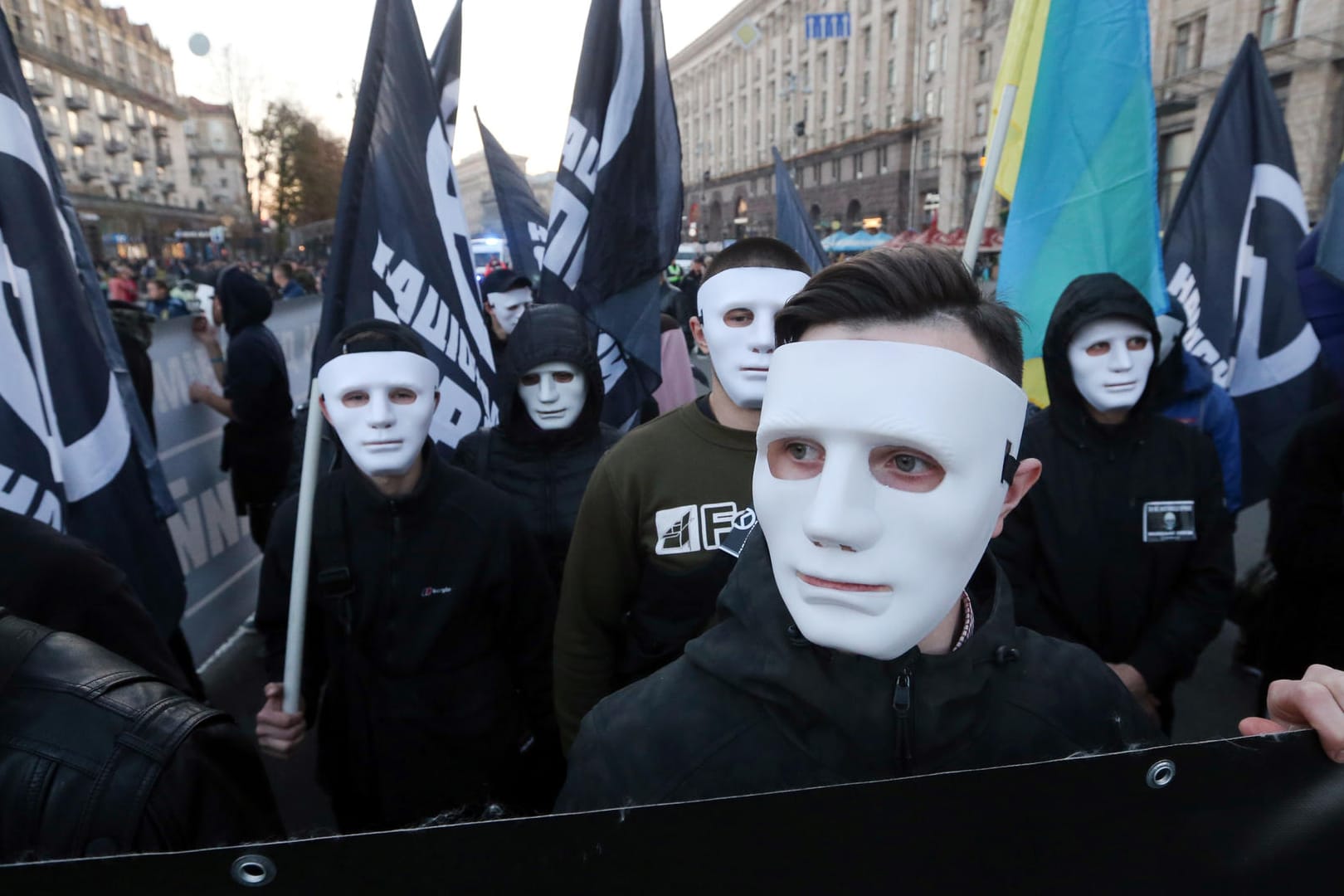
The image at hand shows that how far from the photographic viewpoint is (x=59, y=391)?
7.94ft

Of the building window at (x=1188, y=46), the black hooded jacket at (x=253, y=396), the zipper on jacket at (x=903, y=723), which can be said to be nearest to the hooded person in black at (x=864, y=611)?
the zipper on jacket at (x=903, y=723)

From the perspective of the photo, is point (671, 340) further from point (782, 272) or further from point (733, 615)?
point (733, 615)

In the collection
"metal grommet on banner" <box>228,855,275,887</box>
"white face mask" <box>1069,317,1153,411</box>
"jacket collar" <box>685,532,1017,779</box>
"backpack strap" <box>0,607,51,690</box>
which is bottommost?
"jacket collar" <box>685,532,1017,779</box>

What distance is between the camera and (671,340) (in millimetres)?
5621

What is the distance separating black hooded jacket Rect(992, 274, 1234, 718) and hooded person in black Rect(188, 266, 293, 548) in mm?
4069

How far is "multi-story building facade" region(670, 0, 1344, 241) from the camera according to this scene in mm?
22984

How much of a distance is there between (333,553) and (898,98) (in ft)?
166

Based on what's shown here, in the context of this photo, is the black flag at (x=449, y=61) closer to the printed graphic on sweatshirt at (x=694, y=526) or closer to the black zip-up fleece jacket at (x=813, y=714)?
the printed graphic on sweatshirt at (x=694, y=526)

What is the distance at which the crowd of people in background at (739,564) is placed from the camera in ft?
3.58

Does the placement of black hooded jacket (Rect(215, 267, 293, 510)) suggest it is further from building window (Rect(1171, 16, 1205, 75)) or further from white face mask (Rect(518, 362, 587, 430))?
building window (Rect(1171, 16, 1205, 75))

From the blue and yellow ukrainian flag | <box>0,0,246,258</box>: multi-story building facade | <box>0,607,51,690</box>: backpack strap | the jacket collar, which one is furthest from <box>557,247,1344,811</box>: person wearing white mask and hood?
<box>0,0,246,258</box>: multi-story building facade

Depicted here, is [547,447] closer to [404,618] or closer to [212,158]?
[404,618]

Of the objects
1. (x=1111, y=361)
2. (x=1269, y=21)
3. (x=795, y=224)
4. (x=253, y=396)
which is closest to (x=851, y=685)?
(x=1111, y=361)

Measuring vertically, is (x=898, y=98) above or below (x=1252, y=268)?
above
